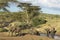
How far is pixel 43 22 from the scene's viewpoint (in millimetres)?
71750

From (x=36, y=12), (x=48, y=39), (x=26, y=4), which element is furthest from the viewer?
(x=36, y=12)

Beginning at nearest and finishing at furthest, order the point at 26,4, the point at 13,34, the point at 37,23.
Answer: the point at 13,34
the point at 26,4
the point at 37,23

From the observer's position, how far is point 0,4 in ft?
172

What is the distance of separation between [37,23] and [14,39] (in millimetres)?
32106

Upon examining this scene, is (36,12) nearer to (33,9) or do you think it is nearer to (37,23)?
(33,9)

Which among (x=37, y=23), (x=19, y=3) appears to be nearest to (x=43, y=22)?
(x=37, y=23)

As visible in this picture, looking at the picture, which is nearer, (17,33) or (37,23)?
(17,33)

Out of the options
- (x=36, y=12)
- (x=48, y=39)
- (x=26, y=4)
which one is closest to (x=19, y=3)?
(x=26, y=4)

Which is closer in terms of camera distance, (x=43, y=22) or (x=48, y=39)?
(x=48, y=39)

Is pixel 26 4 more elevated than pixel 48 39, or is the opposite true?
pixel 26 4

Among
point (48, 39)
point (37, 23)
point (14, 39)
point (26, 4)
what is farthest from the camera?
point (37, 23)

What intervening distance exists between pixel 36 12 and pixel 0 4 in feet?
38.5

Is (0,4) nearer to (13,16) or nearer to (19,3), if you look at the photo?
(19,3)

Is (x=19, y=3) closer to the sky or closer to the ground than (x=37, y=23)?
closer to the sky
